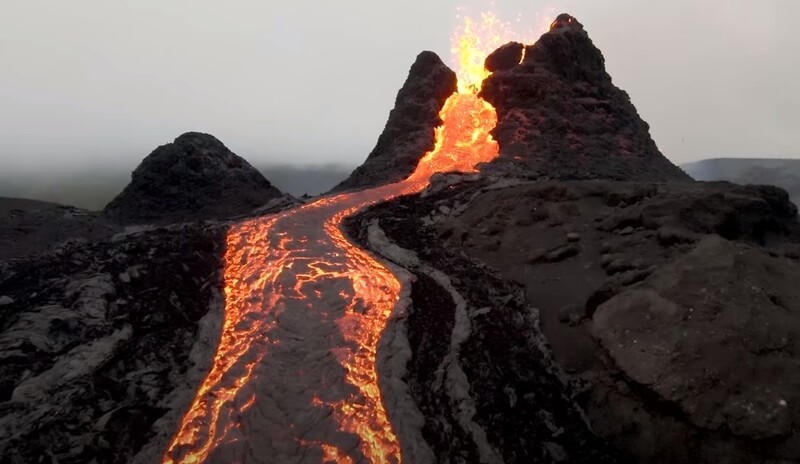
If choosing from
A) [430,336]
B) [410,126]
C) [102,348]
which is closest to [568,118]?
[410,126]

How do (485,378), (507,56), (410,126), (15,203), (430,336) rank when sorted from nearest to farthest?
1. (485,378)
2. (430,336)
3. (410,126)
4. (507,56)
5. (15,203)

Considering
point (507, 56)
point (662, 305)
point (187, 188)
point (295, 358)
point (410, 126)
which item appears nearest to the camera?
point (662, 305)

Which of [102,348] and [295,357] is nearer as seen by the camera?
[102,348]

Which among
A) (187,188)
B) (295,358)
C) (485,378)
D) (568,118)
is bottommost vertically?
(485,378)

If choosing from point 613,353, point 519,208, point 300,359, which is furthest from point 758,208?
point 300,359

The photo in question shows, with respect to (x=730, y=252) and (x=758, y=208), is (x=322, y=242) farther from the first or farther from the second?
(x=758, y=208)

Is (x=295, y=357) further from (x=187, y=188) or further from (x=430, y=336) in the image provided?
(x=187, y=188)

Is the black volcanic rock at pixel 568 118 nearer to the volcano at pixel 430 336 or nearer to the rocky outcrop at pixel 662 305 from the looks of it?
the rocky outcrop at pixel 662 305
